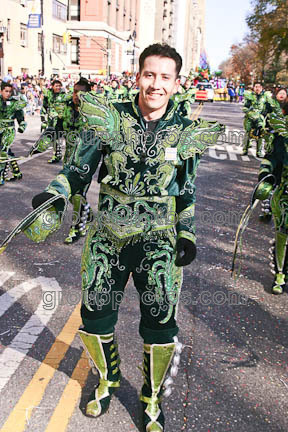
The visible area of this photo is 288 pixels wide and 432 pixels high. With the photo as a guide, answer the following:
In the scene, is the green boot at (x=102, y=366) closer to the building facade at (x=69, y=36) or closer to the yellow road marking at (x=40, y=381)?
the yellow road marking at (x=40, y=381)

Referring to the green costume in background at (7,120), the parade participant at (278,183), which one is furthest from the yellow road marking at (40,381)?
the green costume in background at (7,120)

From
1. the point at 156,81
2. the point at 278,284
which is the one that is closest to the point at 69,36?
the point at 278,284

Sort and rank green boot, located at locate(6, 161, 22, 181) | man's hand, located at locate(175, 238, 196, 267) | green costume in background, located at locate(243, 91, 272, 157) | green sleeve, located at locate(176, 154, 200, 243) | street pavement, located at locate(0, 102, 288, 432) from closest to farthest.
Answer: man's hand, located at locate(175, 238, 196, 267), green sleeve, located at locate(176, 154, 200, 243), street pavement, located at locate(0, 102, 288, 432), green boot, located at locate(6, 161, 22, 181), green costume in background, located at locate(243, 91, 272, 157)

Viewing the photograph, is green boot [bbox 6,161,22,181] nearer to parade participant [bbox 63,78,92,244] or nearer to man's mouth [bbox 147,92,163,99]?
parade participant [bbox 63,78,92,244]

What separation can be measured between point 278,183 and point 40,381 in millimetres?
3046

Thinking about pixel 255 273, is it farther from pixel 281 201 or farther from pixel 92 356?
pixel 92 356

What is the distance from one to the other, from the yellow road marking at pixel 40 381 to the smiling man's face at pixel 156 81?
2056 mm

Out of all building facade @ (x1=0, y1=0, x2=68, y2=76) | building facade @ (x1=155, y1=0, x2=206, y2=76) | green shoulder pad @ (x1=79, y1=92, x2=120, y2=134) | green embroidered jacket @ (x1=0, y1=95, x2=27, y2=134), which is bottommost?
green embroidered jacket @ (x1=0, y1=95, x2=27, y2=134)

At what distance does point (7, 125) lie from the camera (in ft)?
30.2

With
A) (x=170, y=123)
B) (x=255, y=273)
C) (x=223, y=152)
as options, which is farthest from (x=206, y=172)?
(x=170, y=123)

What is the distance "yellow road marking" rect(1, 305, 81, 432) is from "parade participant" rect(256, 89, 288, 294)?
1.99m

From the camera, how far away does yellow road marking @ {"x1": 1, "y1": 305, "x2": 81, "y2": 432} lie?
2963mm

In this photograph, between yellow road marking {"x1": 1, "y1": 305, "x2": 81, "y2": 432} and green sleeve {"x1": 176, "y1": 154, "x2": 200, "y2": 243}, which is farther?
yellow road marking {"x1": 1, "y1": 305, "x2": 81, "y2": 432}

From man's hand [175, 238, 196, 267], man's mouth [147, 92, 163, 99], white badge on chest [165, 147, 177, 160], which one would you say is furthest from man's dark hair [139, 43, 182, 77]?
man's hand [175, 238, 196, 267]
